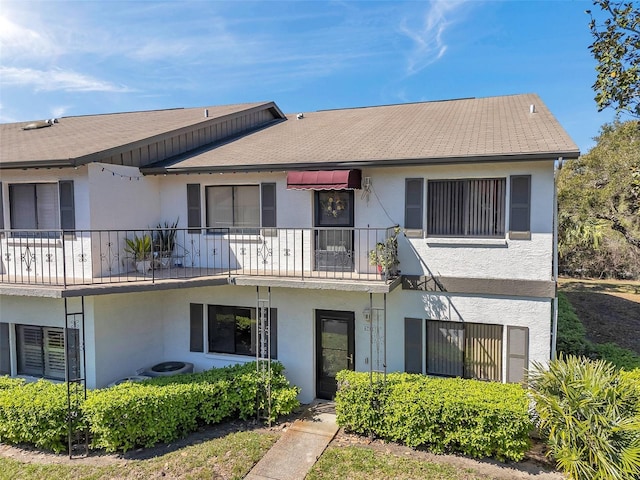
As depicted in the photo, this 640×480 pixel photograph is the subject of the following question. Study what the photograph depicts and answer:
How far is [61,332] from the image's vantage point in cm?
1166

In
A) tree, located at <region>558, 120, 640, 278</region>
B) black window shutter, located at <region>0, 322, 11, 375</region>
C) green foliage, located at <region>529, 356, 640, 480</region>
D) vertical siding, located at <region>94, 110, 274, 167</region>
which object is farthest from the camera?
tree, located at <region>558, 120, 640, 278</region>

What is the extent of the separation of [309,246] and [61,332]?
7.61 m

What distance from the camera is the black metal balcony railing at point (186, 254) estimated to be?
1085 centimetres

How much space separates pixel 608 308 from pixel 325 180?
18.6 m

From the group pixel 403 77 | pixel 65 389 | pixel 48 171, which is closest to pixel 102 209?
pixel 48 171

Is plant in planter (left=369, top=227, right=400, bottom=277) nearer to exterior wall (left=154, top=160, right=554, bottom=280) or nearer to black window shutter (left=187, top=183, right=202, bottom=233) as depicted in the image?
exterior wall (left=154, top=160, right=554, bottom=280)

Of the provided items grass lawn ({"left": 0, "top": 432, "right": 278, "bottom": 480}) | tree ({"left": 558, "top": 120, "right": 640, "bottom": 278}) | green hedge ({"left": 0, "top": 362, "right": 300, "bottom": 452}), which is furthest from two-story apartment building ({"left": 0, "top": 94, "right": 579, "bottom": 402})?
tree ({"left": 558, "top": 120, "right": 640, "bottom": 278})

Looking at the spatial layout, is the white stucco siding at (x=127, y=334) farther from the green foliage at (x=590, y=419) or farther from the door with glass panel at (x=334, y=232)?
the green foliage at (x=590, y=419)

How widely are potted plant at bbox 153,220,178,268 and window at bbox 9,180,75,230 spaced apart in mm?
2440

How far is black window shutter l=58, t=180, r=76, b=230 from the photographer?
10992 millimetres

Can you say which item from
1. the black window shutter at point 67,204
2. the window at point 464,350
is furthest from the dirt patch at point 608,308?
the black window shutter at point 67,204

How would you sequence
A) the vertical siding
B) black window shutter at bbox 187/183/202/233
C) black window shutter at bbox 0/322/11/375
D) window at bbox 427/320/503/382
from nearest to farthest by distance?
window at bbox 427/320/503/382
black window shutter at bbox 0/322/11/375
the vertical siding
black window shutter at bbox 187/183/202/233

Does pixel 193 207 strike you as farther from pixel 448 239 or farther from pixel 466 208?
pixel 466 208

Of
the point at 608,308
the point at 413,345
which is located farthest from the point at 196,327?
the point at 608,308
